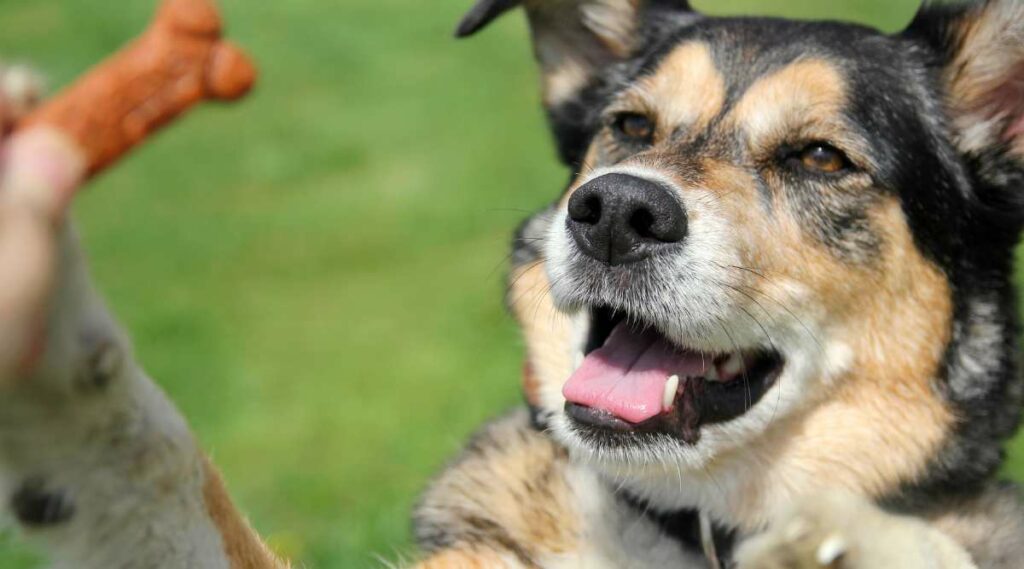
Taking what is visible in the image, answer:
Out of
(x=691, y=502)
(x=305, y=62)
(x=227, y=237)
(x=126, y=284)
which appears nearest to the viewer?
(x=691, y=502)

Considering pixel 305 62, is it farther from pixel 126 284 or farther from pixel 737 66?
pixel 737 66

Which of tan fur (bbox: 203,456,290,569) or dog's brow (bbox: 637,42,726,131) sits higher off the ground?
dog's brow (bbox: 637,42,726,131)

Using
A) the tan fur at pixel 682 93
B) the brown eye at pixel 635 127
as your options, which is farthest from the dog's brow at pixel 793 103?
the brown eye at pixel 635 127

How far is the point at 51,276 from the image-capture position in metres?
1.58

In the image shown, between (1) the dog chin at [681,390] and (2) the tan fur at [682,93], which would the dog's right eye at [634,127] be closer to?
(2) the tan fur at [682,93]

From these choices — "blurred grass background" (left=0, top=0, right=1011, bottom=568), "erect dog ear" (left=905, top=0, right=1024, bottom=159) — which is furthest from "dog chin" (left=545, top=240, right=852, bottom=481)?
"blurred grass background" (left=0, top=0, right=1011, bottom=568)

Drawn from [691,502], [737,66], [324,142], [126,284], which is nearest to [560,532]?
[691,502]

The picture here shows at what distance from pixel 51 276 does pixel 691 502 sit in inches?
81.5

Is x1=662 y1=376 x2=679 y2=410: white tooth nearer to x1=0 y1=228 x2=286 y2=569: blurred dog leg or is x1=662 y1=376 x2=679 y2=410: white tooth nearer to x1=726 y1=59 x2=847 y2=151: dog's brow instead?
x1=726 y1=59 x2=847 y2=151: dog's brow

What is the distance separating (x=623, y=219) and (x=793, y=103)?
74cm

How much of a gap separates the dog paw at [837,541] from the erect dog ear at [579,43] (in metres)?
1.75

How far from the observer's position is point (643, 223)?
116 inches

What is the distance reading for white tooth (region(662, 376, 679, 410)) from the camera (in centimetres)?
303

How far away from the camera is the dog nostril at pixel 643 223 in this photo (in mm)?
2896
